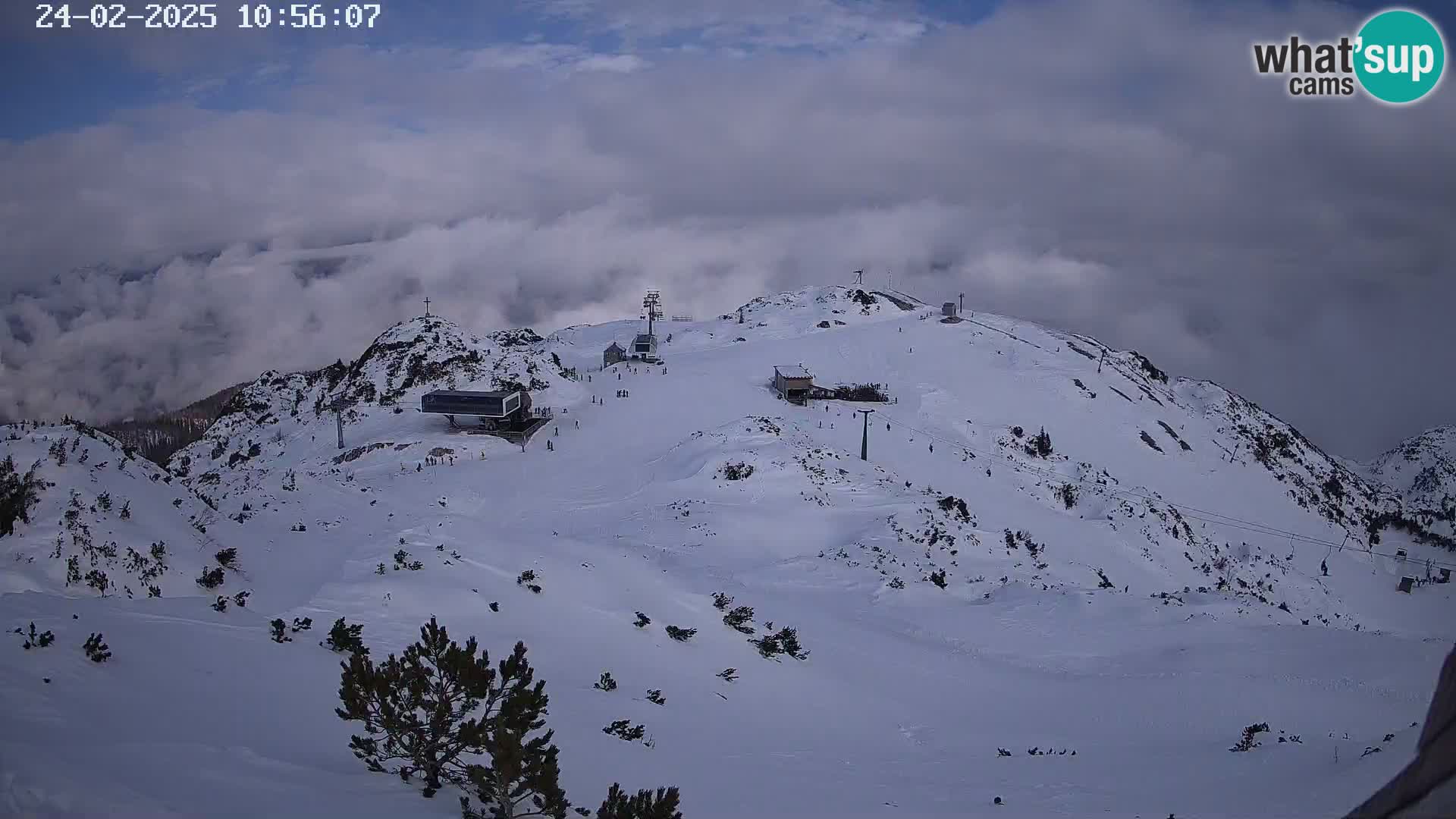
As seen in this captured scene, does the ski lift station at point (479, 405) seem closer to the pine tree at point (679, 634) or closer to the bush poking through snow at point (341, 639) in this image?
the pine tree at point (679, 634)

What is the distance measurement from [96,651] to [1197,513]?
55167mm

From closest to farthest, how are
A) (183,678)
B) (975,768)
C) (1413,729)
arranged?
(183,678) < (1413,729) < (975,768)

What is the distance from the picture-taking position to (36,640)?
8.23 meters

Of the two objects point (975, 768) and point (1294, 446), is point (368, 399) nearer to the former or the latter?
point (975, 768)

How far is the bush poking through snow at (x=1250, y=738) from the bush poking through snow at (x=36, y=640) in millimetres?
15996

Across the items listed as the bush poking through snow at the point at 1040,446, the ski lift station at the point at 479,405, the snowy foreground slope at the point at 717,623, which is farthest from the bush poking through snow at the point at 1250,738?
the bush poking through snow at the point at 1040,446

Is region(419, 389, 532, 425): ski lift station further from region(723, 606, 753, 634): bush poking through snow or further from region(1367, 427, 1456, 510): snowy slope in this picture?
region(1367, 427, 1456, 510): snowy slope

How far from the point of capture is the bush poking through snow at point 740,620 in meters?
16.8

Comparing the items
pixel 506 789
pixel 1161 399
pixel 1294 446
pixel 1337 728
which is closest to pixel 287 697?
pixel 506 789

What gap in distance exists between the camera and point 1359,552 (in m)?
49.8

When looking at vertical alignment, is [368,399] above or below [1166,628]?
above

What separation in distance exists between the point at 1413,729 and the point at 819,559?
15200 mm

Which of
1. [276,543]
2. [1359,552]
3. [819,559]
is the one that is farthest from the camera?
[1359,552]

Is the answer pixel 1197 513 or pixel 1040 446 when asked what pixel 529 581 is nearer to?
pixel 1040 446
